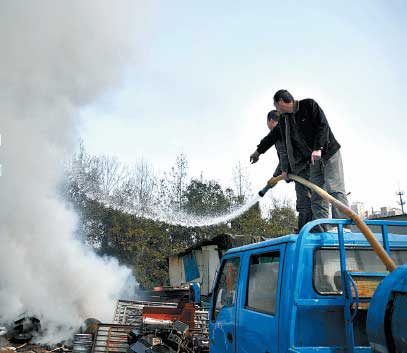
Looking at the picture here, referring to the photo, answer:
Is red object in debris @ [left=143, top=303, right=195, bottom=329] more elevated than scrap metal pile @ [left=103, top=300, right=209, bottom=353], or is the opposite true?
red object in debris @ [left=143, top=303, right=195, bottom=329]

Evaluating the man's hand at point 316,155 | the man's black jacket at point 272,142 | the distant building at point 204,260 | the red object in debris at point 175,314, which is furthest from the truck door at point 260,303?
the distant building at point 204,260

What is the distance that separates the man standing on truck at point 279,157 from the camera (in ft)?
15.3

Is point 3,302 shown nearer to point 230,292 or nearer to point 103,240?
point 103,240

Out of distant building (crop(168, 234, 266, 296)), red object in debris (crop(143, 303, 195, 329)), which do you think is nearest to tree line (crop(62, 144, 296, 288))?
distant building (crop(168, 234, 266, 296))

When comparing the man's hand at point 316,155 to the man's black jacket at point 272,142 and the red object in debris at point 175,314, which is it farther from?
the red object in debris at point 175,314

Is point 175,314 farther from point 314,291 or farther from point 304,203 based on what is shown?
point 314,291

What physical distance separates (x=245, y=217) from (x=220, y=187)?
2.84 meters

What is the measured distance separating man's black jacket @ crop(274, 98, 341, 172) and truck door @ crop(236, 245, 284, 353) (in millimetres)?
1476

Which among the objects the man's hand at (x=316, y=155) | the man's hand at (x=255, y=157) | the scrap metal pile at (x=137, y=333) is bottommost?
the scrap metal pile at (x=137, y=333)

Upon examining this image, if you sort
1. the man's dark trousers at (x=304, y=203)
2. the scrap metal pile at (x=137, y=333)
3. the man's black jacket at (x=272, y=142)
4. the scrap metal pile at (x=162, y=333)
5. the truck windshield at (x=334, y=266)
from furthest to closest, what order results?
the scrap metal pile at (x=137, y=333) < the scrap metal pile at (x=162, y=333) < the man's black jacket at (x=272, y=142) < the man's dark trousers at (x=304, y=203) < the truck windshield at (x=334, y=266)

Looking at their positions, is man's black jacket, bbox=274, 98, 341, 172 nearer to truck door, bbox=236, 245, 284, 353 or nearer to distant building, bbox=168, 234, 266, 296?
truck door, bbox=236, 245, 284, 353

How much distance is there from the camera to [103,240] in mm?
22672

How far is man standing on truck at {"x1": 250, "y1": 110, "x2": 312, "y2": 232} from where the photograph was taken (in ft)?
15.3

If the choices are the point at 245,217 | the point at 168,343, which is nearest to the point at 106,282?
the point at 245,217
